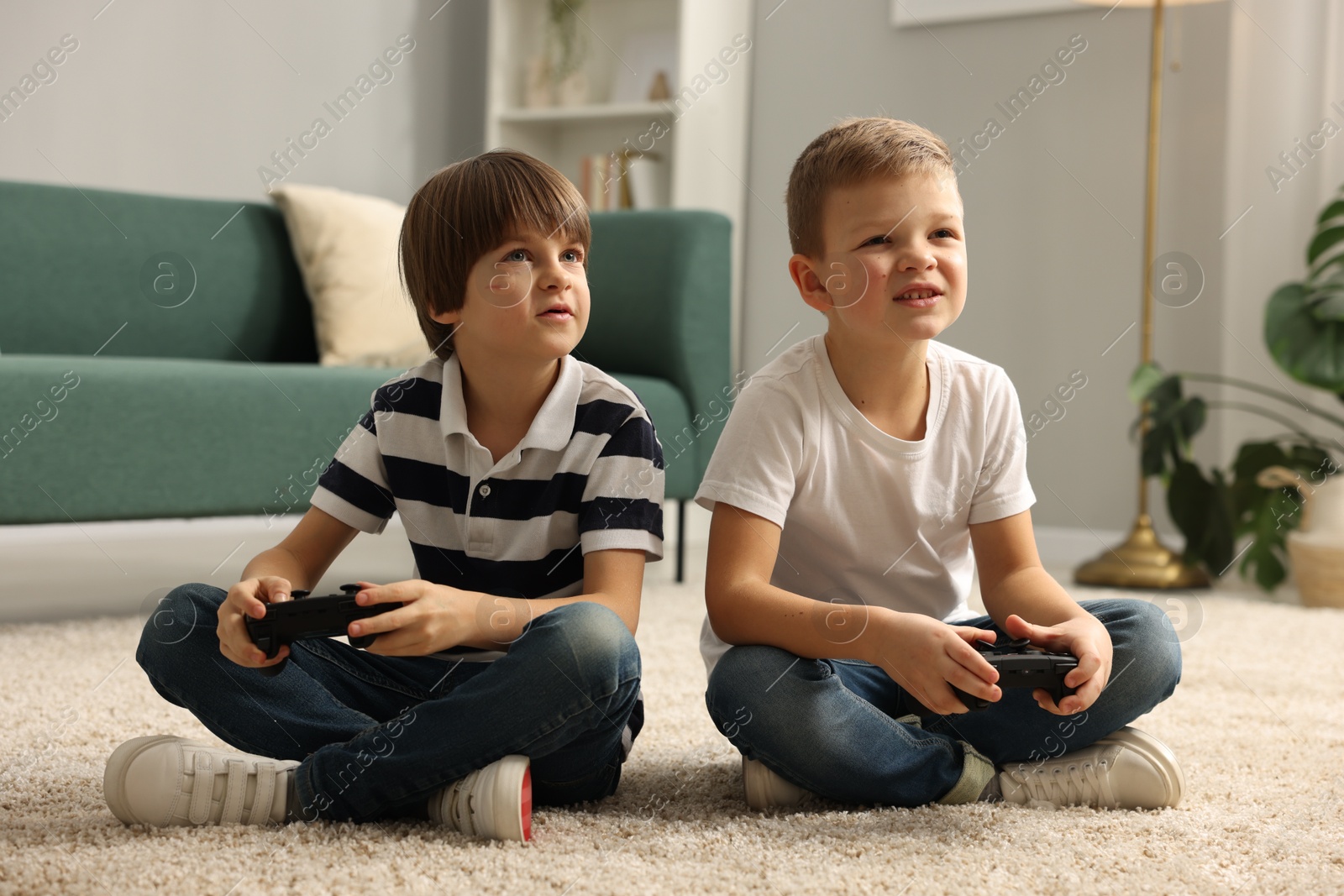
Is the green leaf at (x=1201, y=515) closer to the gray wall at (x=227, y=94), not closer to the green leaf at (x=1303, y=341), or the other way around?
the green leaf at (x=1303, y=341)

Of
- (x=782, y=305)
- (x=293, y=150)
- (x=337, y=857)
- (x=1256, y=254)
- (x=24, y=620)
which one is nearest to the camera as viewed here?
(x=337, y=857)

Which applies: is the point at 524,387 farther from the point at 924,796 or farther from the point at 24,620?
the point at 24,620

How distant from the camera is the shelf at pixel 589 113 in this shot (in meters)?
2.94

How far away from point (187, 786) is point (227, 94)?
2.22 m

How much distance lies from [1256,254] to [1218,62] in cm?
42

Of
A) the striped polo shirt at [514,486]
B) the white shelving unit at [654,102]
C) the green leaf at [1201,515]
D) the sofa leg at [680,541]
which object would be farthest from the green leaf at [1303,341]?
the striped polo shirt at [514,486]

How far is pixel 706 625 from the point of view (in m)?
0.94

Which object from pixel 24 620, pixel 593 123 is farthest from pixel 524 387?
pixel 593 123

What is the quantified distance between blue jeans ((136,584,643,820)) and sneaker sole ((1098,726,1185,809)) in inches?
14.0

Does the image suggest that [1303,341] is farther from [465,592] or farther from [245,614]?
[245,614]

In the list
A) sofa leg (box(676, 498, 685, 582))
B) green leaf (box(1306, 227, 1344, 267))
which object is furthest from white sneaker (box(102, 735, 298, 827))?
green leaf (box(1306, 227, 1344, 267))

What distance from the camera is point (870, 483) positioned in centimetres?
92

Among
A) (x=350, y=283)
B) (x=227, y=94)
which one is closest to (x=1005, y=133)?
(x=350, y=283)

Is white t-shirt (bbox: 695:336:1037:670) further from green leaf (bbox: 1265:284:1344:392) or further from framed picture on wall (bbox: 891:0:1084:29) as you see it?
framed picture on wall (bbox: 891:0:1084:29)
